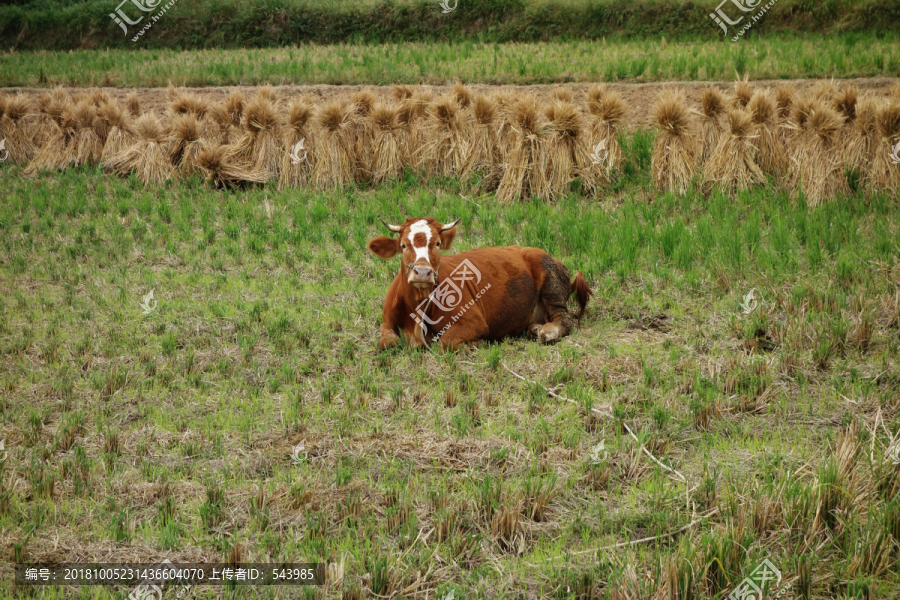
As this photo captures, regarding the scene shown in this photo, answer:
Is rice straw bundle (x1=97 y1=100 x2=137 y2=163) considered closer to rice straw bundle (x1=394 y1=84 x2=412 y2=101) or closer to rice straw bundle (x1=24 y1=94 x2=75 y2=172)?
rice straw bundle (x1=24 y1=94 x2=75 y2=172)

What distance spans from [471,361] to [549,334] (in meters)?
0.83

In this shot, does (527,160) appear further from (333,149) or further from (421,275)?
(421,275)

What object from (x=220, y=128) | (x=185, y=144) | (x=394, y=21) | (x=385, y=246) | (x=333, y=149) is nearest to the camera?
(x=385, y=246)

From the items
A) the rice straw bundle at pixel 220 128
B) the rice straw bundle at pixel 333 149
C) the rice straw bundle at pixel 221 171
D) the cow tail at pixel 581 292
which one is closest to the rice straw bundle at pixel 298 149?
the rice straw bundle at pixel 333 149

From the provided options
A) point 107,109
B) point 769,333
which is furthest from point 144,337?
point 107,109

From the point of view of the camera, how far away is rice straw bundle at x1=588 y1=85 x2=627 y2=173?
1019 cm

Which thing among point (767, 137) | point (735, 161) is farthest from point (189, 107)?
point (767, 137)

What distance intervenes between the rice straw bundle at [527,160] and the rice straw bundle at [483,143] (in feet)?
1.53

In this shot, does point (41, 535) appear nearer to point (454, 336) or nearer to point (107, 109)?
point (454, 336)

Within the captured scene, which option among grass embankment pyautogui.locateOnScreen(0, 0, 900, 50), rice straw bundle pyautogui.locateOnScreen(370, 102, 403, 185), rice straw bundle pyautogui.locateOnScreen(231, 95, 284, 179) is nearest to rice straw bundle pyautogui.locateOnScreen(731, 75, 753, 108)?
rice straw bundle pyautogui.locateOnScreen(370, 102, 403, 185)

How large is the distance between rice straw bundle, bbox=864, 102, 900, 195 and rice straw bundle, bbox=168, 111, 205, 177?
8.97m

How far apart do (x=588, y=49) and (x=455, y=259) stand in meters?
15.0

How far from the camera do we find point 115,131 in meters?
11.7

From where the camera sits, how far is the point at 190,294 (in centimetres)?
712
